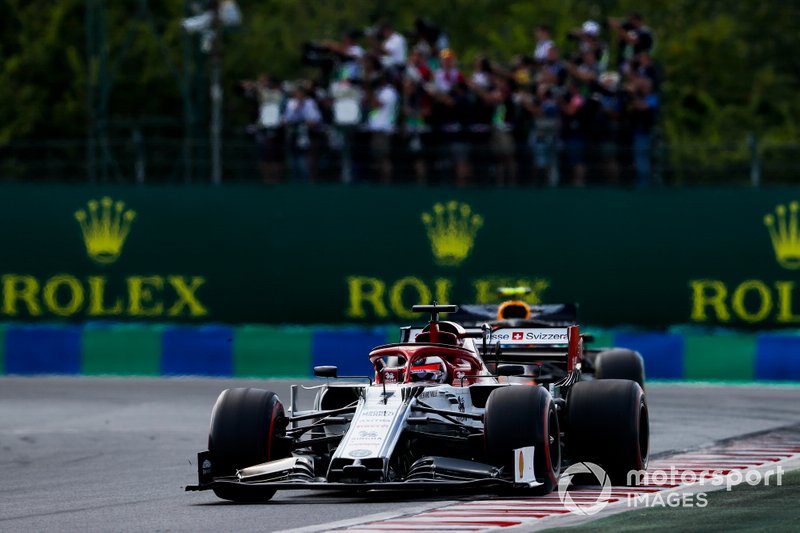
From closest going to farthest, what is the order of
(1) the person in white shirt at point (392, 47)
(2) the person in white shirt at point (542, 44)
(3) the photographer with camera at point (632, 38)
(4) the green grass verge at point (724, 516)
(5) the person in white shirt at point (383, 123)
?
(4) the green grass verge at point (724, 516), (3) the photographer with camera at point (632, 38), (5) the person in white shirt at point (383, 123), (2) the person in white shirt at point (542, 44), (1) the person in white shirt at point (392, 47)

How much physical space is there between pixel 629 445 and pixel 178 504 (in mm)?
3064

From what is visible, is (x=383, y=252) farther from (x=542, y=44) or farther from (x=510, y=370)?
(x=510, y=370)

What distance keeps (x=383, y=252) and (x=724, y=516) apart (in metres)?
13.6

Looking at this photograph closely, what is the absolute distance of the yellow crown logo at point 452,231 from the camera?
2312 cm

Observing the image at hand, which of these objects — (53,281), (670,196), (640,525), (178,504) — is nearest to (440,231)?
(670,196)

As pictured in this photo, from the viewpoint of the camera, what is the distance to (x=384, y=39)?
24891mm

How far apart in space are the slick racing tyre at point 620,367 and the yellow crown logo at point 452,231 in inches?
267

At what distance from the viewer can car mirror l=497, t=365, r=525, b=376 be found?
1270 centimetres

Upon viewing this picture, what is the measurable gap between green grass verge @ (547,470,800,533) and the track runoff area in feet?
0.22

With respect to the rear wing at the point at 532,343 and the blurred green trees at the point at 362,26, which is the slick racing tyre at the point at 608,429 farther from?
the blurred green trees at the point at 362,26

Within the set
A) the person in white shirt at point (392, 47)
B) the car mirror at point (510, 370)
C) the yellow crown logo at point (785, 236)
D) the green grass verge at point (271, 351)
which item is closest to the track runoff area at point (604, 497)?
the car mirror at point (510, 370)

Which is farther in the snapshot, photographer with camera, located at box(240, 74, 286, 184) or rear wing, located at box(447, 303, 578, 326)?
photographer with camera, located at box(240, 74, 286, 184)

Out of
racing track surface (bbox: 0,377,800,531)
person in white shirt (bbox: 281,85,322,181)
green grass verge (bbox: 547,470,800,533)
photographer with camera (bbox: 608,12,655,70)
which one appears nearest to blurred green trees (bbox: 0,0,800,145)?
person in white shirt (bbox: 281,85,322,181)

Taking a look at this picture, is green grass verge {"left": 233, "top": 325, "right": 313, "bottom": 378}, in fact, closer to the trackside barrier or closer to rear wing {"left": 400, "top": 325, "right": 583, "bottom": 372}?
the trackside barrier
